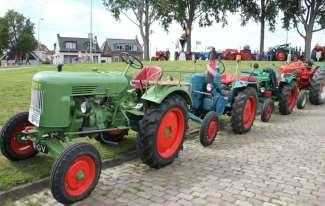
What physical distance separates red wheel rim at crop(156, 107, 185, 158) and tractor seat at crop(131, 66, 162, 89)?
1.97 feet

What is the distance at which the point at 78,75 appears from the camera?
512cm

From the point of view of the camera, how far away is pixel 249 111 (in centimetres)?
862

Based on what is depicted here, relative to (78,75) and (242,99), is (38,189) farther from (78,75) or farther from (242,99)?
(242,99)

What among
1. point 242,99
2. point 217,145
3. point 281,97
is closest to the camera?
point 217,145

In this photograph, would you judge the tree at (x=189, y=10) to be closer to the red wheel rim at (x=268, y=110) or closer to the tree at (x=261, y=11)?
Answer: the tree at (x=261, y=11)

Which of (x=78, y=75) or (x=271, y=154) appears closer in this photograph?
(x=78, y=75)

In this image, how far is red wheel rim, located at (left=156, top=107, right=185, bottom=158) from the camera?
5.81 metres

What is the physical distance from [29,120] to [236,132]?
4.32 m

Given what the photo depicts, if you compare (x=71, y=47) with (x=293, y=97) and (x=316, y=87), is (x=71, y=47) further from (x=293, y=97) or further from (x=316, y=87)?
(x=293, y=97)

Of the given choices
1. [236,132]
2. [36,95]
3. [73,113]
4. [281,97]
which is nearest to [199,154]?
[236,132]

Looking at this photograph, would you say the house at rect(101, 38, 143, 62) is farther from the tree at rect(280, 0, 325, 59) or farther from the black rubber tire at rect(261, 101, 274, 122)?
the black rubber tire at rect(261, 101, 274, 122)

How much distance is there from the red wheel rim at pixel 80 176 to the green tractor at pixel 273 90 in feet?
19.2

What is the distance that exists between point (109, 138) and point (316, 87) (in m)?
7.78

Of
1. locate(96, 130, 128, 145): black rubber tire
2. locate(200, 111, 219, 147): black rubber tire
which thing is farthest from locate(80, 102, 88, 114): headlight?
locate(200, 111, 219, 147): black rubber tire
